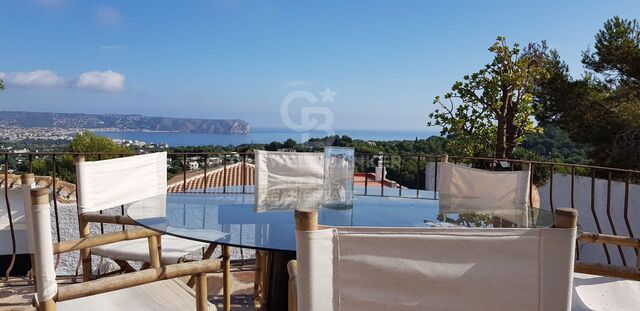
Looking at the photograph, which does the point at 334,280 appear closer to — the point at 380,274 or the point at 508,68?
the point at 380,274

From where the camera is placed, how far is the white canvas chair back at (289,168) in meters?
2.99

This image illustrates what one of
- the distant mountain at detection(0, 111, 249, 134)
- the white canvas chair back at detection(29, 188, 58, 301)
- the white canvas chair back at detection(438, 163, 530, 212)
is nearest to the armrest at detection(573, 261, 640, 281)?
the white canvas chair back at detection(438, 163, 530, 212)

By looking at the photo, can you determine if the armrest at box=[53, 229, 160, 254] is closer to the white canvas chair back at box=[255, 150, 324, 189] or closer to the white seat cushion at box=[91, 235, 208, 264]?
the white seat cushion at box=[91, 235, 208, 264]

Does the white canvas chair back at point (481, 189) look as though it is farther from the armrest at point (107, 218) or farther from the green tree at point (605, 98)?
the green tree at point (605, 98)

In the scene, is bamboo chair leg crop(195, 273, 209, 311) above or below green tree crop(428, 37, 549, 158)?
below

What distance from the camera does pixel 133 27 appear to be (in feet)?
83.4

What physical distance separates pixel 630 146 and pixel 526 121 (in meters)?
3.28

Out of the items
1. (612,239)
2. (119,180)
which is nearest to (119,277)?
(119,180)

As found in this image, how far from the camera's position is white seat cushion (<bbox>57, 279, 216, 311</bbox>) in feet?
4.89

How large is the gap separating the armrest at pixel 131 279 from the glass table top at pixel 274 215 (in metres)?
0.13

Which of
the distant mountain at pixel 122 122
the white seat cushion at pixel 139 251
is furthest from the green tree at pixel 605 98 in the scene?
the white seat cushion at pixel 139 251

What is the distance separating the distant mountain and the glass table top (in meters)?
3.99

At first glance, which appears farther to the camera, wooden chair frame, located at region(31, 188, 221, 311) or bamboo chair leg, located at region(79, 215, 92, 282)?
bamboo chair leg, located at region(79, 215, 92, 282)

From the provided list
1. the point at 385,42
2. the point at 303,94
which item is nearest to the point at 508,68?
the point at 303,94
